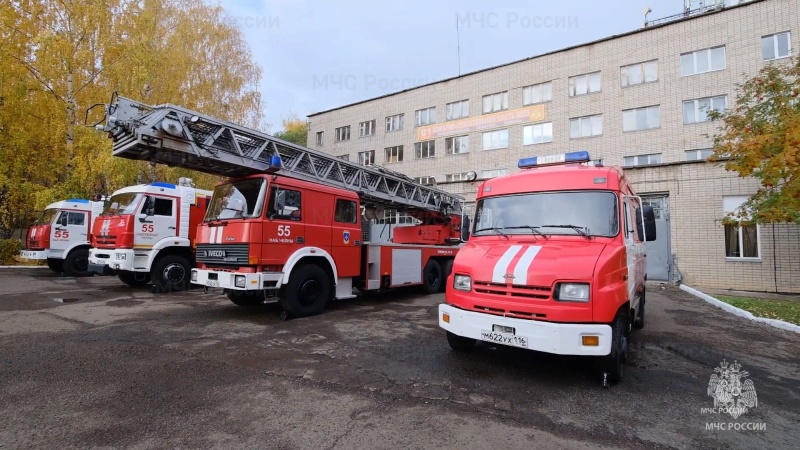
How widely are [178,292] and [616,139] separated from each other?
876 inches

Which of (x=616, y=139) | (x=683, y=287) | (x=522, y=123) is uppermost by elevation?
(x=522, y=123)

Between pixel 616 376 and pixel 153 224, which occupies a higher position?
pixel 153 224

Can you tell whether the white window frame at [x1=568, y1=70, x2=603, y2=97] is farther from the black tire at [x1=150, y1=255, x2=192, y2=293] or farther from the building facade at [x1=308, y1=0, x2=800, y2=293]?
the black tire at [x1=150, y1=255, x2=192, y2=293]

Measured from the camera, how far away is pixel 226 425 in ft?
10.8

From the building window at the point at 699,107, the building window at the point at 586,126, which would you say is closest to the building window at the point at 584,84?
→ the building window at the point at 586,126

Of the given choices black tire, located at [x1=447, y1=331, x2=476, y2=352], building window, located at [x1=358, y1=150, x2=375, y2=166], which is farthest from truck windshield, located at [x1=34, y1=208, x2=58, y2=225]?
building window, located at [x1=358, y1=150, x2=375, y2=166]

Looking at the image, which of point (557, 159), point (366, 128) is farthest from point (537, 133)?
point (557, 159)

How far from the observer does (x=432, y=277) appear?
11547mm

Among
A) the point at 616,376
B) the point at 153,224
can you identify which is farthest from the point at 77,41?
the point at 616,376

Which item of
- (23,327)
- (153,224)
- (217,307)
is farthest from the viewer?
(153,224)

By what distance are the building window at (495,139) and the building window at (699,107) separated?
9406 millimetres

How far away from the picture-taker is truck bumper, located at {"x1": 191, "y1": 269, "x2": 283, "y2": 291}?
21.6 ft

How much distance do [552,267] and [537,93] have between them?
23163 mm

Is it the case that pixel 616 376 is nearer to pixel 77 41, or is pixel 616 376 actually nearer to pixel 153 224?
pixel 153 224
